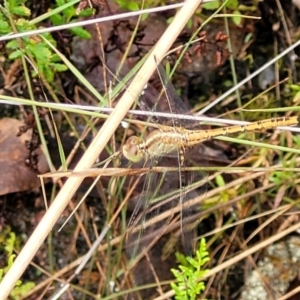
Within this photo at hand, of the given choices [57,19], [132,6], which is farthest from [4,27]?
[132,6]

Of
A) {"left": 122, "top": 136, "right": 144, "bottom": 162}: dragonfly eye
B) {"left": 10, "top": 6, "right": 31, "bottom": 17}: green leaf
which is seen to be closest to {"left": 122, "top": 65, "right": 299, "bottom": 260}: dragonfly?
{"left": 122, "top": 136, "right": 144, "bottom": 162}: dragonfly eye

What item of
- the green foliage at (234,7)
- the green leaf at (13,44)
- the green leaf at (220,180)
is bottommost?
the green leaf at (220,180)

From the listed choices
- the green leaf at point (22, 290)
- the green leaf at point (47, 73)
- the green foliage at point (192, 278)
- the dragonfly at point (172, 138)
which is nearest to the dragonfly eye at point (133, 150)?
the dragonfly at point (172, 138)

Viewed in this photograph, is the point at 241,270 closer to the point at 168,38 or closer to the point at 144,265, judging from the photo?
the point at 144,265

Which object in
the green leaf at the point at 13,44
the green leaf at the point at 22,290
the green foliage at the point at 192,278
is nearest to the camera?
the green foliage at the point at 192,278

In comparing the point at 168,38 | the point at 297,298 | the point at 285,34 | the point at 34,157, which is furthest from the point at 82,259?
the point at 285,34

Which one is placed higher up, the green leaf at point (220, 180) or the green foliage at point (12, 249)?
the green leaf at point (220, 180)

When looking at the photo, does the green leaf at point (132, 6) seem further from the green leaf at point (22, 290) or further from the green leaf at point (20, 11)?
the green leaf at point (22, 290)

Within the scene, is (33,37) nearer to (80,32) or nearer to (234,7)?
(80,32)
